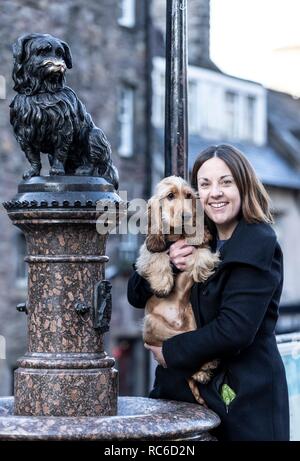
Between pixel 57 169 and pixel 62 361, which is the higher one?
pixel 57 169

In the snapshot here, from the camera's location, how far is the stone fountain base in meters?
4.76

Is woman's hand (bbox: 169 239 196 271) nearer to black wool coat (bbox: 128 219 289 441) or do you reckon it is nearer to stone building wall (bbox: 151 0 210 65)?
black wool coat (bbox: 128 219 289 441)

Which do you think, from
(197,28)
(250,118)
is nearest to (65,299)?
(197,28)

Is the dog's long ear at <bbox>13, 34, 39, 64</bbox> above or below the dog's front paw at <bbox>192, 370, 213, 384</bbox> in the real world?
above

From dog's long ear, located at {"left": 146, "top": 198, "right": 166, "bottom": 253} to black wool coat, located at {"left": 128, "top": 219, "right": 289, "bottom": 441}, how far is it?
0.41 meters

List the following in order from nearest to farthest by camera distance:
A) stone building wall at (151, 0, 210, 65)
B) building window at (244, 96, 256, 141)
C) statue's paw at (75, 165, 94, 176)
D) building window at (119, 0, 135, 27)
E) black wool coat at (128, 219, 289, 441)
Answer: black wool coat at (128, 219, 289, 441), statue's paw at (75, 165, 94, 176), building window at (119, 0, 135, 27), stone building wall at (151, 0, 210, 65), building window at (244, 96, 256, 141)

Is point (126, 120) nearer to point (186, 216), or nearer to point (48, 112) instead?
point (186, 216)

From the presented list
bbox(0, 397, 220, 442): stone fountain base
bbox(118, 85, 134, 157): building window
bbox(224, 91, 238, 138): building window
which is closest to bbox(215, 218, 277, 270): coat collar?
bbox(0, 397, 220, 442): stone fountain base

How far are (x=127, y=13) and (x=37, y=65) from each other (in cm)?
2049

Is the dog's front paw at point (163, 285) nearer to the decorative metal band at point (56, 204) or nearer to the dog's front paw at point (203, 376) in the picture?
the dog's front paw at point (203, 376)

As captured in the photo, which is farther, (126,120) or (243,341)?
(126,120)

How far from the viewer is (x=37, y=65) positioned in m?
5.56

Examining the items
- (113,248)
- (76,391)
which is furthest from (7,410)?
(113,248)

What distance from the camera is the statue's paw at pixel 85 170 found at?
224 inches
